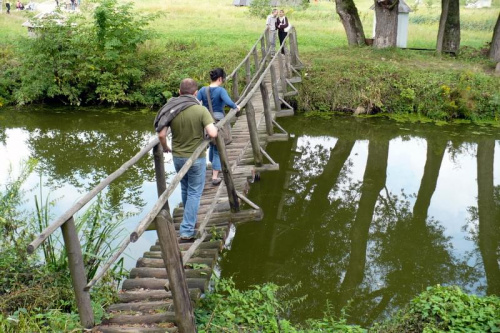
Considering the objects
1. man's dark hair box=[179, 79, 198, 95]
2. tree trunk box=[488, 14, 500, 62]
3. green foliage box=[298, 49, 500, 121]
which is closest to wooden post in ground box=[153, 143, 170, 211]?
man's dark hair box=[179, 79, 198, 95]

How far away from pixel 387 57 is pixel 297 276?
36.2ft

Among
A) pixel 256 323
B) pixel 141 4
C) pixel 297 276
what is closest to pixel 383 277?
pixel 297 276

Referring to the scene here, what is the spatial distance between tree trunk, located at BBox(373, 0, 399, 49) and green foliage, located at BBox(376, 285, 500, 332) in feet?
42.7

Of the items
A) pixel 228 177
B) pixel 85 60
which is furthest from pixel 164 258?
pixel 85 60

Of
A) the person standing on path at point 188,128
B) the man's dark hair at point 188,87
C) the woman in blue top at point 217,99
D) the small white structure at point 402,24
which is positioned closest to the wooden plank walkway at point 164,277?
the woman in blue top at point 217,99

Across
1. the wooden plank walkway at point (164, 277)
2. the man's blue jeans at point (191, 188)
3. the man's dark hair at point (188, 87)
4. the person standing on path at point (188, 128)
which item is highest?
the man's dark hair at point (188, 87)

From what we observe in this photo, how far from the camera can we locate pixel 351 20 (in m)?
18.3

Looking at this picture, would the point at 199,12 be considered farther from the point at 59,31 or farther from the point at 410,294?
the point at 410,294

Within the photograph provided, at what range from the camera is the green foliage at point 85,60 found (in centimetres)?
1615

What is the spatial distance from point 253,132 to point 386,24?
443 inches

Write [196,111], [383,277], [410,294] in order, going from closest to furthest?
[196,111]
[410,294]
[383,277]

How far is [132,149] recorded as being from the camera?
13055mm

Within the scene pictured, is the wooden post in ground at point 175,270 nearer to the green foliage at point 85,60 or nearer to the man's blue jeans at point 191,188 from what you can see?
the man's blue jeans at point 191,188

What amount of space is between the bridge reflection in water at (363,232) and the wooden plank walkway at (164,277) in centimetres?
111
